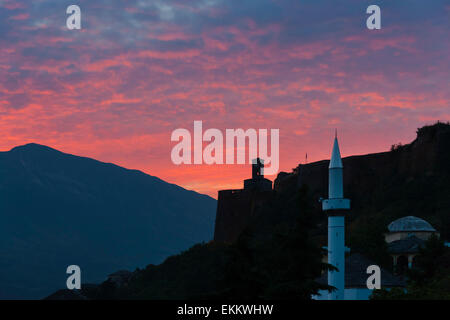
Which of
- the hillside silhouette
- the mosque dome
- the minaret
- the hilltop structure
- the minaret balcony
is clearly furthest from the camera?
the hilltop structure

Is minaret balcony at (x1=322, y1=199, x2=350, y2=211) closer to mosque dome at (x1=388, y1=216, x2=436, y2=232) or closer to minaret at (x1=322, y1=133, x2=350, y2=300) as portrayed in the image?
minaret at (x1=322, y1=133, x2=350, y2=300)

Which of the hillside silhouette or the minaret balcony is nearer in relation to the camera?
the minaret balcony

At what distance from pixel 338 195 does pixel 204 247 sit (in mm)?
58079

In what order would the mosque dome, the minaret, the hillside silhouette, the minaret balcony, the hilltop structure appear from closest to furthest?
the minaret
the minaret balcony
the mosque dome
the hillside silhouette
the hilltop structure

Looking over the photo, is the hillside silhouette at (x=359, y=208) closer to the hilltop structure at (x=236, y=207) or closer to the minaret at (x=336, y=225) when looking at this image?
the hilltop structure at (x=236, y=207)

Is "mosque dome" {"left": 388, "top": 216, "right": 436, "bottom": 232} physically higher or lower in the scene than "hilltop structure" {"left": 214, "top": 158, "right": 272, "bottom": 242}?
lower

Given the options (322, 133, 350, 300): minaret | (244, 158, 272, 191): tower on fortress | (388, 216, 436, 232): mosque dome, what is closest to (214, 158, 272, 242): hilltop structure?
(244, 158, 272, 191): tower on fortress

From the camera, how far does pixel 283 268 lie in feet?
90.2

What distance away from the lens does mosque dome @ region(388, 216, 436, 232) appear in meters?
65.6

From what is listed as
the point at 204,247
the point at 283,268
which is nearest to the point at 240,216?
the point at 204,247

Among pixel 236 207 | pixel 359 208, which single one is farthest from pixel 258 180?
pixel 359 208

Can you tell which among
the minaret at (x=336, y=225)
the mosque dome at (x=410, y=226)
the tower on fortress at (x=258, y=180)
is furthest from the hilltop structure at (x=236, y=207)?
the minaret at (x=336, y=225)

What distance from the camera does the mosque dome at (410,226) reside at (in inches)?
2581

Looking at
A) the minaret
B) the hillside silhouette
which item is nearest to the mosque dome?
the hillside silhouette
